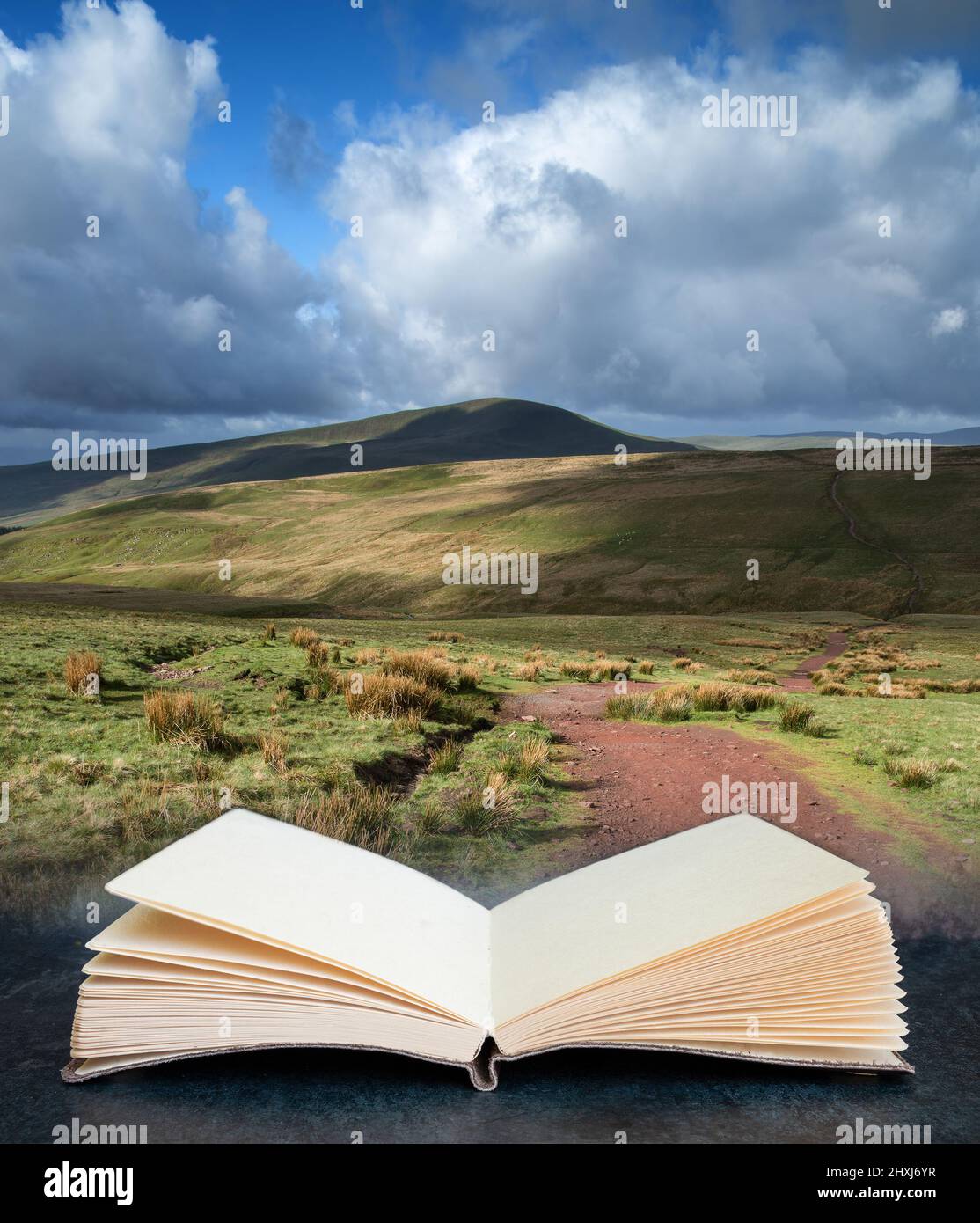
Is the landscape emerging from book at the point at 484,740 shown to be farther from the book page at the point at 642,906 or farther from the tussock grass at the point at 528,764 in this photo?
the book page at the point at 642,906

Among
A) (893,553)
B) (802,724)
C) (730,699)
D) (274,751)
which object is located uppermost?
(893,553)

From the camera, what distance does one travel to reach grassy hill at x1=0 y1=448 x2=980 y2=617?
265 ft

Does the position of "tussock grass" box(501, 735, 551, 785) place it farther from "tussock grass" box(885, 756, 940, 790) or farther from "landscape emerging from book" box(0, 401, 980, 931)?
"tussock grass" box(885, 756, 940, 790)

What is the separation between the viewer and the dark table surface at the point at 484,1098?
2258mm

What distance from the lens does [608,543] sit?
332 ft

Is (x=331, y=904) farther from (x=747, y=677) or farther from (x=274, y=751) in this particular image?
(x=747, y=677)

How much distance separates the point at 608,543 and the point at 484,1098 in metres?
100

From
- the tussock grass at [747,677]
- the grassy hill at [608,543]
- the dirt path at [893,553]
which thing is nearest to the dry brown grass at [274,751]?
the tussock grass at [747,677]

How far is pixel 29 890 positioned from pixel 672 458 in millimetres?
163840

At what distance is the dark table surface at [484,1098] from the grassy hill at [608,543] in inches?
2087

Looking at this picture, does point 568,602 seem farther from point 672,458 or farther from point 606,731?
Answer: point 672,458

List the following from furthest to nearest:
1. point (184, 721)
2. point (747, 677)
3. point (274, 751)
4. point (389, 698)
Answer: point (747, 677) → point (389, 698) → point (184, 721) → point (274, 751)

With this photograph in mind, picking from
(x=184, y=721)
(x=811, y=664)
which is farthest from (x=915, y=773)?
(x=811, y=664)

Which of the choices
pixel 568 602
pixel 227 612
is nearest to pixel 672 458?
pixel 568 602
